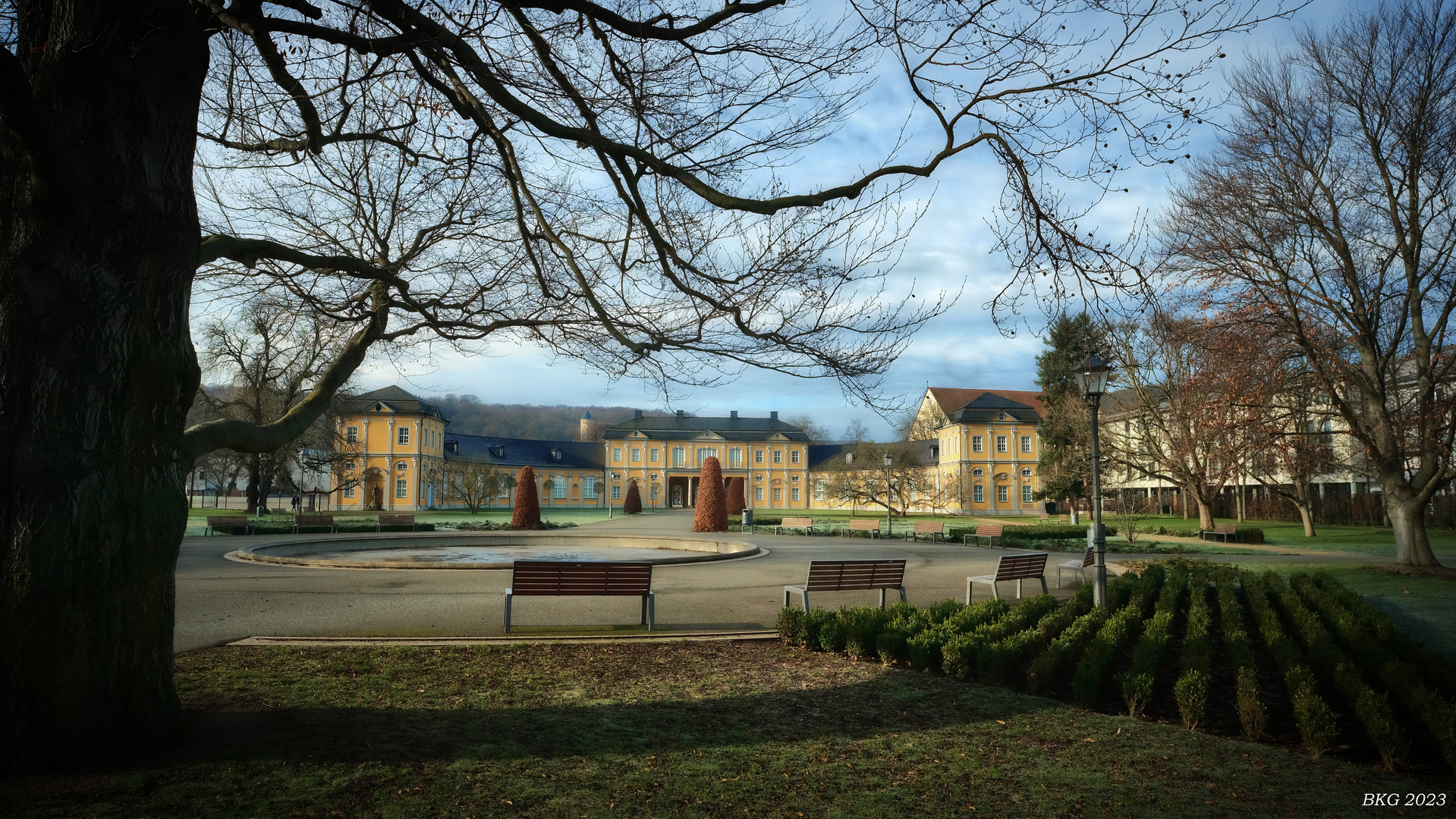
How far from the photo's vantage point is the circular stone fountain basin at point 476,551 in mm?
15500

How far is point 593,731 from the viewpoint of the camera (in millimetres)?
4910

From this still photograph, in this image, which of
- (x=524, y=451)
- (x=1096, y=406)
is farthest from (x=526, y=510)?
(x=524, y=451)

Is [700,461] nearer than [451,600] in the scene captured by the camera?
No

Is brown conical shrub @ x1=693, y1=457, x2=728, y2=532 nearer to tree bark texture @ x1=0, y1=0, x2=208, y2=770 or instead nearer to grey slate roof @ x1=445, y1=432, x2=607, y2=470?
tree bark texture @ x1=0, y1=0, x2=208, y2=770

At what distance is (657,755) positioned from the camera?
452 cm

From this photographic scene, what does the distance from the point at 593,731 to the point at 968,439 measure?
6139 centimetres

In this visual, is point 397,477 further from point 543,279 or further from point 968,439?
point 543,279

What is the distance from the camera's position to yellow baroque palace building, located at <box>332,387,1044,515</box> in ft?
195

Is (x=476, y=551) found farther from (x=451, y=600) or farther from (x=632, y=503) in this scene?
(x=632, y=503)

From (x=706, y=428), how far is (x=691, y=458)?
4005 mm

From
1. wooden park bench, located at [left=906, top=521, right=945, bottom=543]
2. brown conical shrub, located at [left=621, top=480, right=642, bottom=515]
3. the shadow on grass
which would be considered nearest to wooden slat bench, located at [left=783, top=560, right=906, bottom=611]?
the shadow on grass

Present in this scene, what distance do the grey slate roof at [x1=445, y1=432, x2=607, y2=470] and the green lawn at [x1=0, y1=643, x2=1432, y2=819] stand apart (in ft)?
216

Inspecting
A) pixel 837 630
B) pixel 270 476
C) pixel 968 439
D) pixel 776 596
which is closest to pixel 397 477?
pixel 270 476

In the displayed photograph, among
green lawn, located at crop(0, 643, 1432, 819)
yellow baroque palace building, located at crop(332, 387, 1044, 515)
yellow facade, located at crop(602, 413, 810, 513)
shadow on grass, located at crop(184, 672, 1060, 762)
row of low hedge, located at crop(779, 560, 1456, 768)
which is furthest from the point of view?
yellow facade, located at crop(602, 413, 810, 513)
